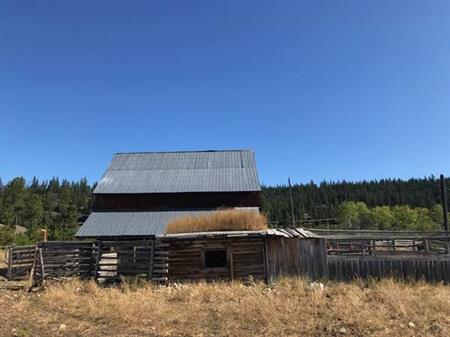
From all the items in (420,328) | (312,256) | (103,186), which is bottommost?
(420,328)

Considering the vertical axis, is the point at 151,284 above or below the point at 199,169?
below

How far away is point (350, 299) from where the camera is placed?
1386 centimetres

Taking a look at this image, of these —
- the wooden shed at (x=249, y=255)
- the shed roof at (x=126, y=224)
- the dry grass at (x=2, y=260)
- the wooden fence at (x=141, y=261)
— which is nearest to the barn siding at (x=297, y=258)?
the wooden shed at (x=249, y=255)

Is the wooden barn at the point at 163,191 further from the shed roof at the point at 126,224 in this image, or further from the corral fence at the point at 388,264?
the corral fence at the point at 388,264

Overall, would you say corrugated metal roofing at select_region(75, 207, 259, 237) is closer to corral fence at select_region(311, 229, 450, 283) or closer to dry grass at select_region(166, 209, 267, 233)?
dry grass at select_region(166, 209, 267, 233)

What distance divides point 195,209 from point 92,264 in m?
11.2

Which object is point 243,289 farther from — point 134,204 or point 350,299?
point 134,204

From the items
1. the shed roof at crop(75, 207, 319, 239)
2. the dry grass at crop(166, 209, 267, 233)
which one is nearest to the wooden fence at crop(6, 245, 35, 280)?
Answer: the shed roof at crop(75, 207, 319, 239)

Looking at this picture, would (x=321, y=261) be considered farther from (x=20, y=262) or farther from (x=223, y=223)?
(x=20, y=262)

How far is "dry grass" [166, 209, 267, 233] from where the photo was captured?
64.6ft

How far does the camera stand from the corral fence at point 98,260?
19047 millimetres

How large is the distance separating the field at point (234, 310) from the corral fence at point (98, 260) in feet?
5.64

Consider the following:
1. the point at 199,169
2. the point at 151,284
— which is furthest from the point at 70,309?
the point at 199,169

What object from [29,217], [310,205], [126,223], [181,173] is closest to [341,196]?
[310,205]
